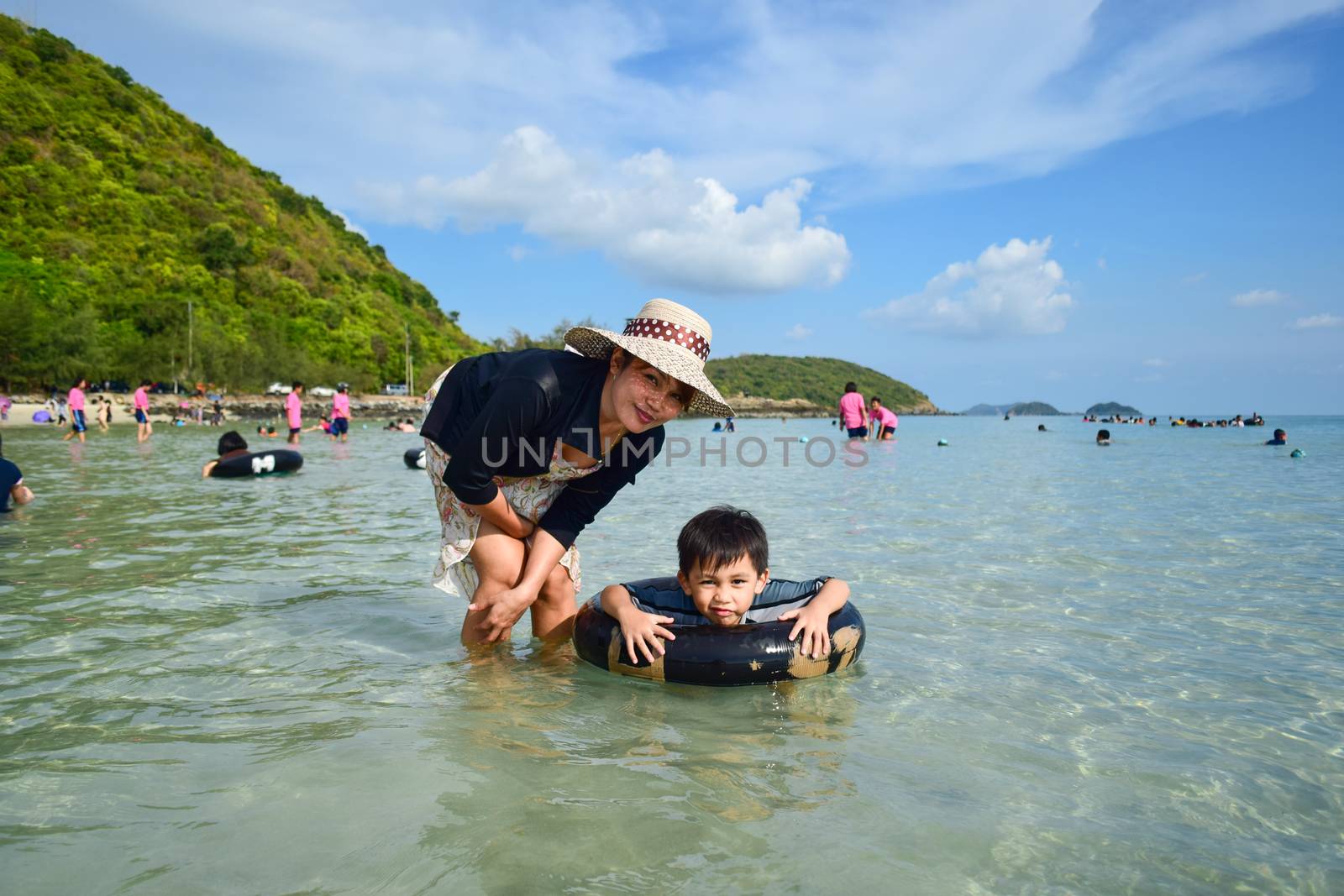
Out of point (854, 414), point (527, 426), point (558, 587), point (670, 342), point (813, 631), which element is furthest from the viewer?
point (854, 414)

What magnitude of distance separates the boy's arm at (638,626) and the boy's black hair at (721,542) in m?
0.30

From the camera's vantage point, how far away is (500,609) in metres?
3.99

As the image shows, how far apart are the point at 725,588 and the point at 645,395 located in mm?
1013

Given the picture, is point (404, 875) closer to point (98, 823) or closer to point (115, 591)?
point (98, 823)

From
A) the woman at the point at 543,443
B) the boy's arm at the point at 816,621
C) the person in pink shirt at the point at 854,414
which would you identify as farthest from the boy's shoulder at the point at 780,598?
the person in pink shirt at the point at 854,414

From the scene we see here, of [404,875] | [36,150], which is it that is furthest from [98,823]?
[36,150]

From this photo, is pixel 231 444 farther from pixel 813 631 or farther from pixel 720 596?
pixel 813 631

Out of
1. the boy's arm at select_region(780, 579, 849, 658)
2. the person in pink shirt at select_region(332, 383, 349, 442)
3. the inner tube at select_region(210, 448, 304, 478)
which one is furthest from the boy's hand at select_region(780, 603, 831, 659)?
the person in pink shirt at select_region(332, 383, 349, 442)

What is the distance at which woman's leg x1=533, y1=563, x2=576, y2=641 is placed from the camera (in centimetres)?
438

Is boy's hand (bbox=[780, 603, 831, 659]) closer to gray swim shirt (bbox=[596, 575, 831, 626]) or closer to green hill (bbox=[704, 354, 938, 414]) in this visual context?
gray swim shirt (bbox=[596, 575, 831, 626])

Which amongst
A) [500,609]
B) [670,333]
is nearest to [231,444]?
[500,609]

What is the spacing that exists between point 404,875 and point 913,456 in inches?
909

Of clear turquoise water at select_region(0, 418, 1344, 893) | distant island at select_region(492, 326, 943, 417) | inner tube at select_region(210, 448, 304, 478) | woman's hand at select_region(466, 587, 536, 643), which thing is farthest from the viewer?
distant island at select_region(492, 326, 943, 417)

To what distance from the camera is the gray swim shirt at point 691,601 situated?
403cm
